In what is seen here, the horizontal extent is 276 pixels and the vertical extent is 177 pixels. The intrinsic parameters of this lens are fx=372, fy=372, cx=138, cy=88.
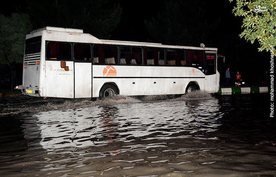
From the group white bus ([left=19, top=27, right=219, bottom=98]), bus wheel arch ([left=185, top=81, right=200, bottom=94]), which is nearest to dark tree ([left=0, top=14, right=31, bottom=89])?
white bus ([left=19, top=27, right=219, bottom=98])

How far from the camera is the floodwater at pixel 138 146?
5836 mm

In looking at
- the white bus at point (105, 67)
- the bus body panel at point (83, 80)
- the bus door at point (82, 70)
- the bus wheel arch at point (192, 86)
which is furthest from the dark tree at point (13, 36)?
the bus wheel arch at point (192, 86)

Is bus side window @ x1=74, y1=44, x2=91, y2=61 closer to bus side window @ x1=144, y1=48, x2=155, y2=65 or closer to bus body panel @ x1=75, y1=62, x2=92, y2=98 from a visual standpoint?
bus body panel @ x1=75, y1=62, x2=92, y2=98

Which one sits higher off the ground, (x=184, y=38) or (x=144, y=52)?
(x=184, y=38)

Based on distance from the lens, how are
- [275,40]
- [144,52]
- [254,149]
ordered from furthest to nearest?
[144,52] < [275,40] < [254,149]

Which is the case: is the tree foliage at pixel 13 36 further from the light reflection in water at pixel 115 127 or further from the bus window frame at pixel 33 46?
A: the light reflection in water at pixel 115 127

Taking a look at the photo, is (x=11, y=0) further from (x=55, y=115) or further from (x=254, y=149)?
(x=254, y=149)

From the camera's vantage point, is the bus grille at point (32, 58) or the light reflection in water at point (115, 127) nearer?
the light reflection in water at point (115, 127)

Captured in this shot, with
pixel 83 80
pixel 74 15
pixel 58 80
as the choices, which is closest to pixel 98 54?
pixel 83 80

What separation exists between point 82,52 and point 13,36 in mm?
16195

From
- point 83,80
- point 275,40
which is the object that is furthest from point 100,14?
point 275,40

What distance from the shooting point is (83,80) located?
1817 cm

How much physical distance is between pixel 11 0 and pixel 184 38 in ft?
64.6

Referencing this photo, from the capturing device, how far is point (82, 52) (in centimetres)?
1819
